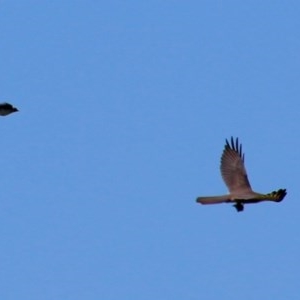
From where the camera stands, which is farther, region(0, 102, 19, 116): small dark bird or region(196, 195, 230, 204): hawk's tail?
region(196, 195, 230, 204): hawk's tail

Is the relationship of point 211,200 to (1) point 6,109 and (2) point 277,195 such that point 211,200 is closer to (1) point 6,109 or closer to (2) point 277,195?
(2) point 277,195

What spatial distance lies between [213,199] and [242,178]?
3.31 meters

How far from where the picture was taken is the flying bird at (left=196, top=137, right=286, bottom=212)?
3356 centimetres

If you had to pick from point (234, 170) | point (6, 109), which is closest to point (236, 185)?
point (234, 170)

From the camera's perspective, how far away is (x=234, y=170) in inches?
1475

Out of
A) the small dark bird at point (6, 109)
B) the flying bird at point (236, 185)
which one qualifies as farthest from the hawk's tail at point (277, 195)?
the small dark bird at point (6, 109)

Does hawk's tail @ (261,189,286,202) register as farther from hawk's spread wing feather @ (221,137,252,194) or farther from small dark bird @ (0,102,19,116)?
small dark bird @ (0,102,19,116)

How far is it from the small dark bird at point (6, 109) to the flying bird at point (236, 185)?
9198 millimetres

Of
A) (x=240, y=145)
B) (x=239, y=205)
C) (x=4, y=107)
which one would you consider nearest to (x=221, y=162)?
(x=240, y=145)

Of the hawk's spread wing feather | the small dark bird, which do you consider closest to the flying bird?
the hawk's spread wing feather

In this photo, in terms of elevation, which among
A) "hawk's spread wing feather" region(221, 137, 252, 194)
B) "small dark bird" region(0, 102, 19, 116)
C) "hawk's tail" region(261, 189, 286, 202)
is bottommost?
"small dark bird" region(0, 102, 19, 116)

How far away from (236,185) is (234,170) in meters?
1.31

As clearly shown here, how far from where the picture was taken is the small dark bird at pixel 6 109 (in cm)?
2591

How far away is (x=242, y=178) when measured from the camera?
36.8 m
